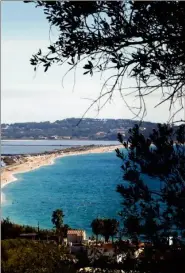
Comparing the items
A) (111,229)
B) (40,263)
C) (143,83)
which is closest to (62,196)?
(111,229)

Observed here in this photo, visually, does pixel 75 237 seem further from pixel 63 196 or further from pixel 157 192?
pixel 63 196

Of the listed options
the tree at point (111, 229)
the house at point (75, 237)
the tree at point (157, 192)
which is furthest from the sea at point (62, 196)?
the tree at point (157, 192)

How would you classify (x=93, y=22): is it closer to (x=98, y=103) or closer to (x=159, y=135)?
(x=98, y=103)

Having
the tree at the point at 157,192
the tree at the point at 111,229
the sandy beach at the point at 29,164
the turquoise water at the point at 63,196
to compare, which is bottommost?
the turquoise water at the point at 63,196

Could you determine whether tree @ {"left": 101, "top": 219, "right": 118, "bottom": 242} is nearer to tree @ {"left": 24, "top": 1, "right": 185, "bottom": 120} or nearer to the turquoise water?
tree @ {"left": 24, "top": 1, "right": 185, "bottom": 120}

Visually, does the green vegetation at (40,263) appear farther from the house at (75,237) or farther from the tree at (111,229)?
the house at (75,237)

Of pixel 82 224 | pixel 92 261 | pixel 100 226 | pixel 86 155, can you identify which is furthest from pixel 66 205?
pixel 86 155

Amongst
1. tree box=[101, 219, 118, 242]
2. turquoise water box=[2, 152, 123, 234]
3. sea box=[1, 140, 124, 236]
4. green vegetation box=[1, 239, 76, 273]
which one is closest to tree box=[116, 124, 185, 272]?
tree box=[101, 219, 118, 242]
